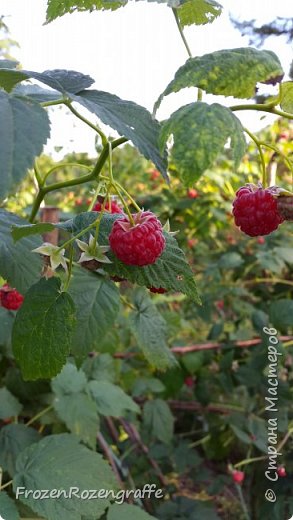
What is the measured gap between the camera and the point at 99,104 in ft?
1.85

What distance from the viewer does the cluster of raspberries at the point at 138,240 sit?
550 millimetres

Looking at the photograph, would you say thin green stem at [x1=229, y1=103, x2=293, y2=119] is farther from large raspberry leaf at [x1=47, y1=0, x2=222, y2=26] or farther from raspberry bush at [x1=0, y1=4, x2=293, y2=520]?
large raspberry leaf at [x1=47, y1=0, x2=222, y2=26]

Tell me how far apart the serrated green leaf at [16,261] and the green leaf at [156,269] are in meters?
0.08

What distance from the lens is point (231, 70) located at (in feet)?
1.66

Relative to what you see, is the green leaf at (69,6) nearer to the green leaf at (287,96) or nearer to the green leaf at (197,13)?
the green leaf at (197,13)

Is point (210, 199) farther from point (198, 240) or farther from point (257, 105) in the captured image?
point (257, 105)

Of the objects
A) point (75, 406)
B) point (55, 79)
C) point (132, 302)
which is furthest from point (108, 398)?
point (55, 79)

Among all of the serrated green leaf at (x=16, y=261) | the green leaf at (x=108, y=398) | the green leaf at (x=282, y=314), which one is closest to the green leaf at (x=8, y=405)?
the green leaf at (x=108, y=398)

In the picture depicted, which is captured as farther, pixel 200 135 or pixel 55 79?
pixel 55 79

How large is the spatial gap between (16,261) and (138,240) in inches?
7.2

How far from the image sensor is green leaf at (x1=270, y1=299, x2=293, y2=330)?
1412mm

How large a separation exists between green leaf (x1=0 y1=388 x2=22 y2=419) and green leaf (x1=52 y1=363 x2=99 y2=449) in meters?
0.07

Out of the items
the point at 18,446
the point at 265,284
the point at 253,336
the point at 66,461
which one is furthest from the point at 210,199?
the point at 66,461

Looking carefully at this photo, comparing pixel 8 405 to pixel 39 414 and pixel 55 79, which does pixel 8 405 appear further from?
pixel 55 79
